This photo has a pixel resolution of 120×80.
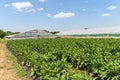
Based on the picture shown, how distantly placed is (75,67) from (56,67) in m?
4.03

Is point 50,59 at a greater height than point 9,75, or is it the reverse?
point 50,59

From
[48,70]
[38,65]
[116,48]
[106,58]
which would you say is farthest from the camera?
[116,48]

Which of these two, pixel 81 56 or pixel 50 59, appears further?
pixel 81 56

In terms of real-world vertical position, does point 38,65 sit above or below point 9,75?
above

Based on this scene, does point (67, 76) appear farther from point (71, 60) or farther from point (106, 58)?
point (71, 60)

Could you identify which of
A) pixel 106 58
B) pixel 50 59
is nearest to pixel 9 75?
pixel 50 59

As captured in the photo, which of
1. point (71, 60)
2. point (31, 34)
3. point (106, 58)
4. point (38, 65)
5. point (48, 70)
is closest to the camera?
point (48, 70)

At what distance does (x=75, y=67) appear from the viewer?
10047mm

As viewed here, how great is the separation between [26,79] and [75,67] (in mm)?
2418

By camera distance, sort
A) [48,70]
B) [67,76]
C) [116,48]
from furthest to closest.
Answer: [116,48] < [48,70] < [67,76]

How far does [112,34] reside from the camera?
1463 inches

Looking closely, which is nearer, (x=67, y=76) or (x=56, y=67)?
(x=67, y=76)

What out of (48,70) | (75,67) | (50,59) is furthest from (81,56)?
(48,70)

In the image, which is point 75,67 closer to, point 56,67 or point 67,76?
point 56,67
